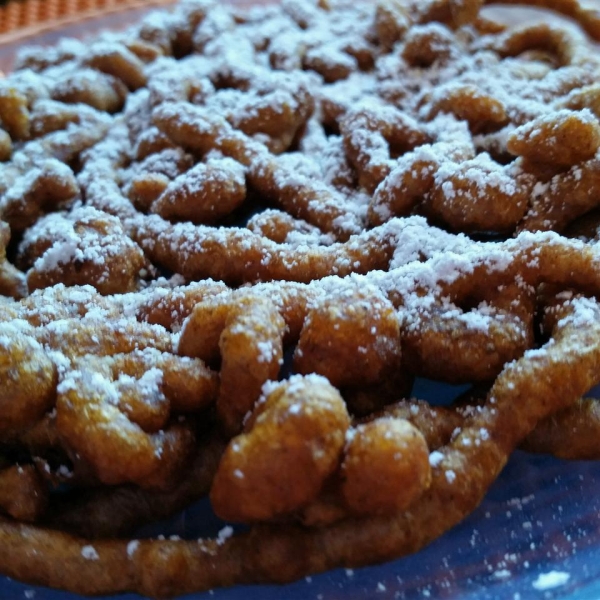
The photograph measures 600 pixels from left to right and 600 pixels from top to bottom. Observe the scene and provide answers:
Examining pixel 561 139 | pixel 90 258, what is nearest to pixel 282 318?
pixel 90 258

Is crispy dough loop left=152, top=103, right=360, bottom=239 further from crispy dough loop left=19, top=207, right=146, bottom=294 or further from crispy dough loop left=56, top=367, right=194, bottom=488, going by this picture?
crispy dough loop left=56, top=367, right=194, bottom=488

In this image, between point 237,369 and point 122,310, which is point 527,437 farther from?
point 122,310

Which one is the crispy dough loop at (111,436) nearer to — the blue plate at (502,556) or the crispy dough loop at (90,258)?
the blue plate at (502,556)

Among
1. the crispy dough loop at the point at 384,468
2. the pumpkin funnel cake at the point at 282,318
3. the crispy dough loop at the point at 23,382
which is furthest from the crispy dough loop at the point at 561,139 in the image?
the crispy dough loop at the point at 23,382

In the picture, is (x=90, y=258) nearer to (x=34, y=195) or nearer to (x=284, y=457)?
(x=34, y=195)

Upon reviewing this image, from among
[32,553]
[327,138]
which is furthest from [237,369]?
[327,138]

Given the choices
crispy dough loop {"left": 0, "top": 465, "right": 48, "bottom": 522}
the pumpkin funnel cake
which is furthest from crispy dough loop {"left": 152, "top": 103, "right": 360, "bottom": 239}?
crispy dough loop {"left": 0, "top": 465, "right": 48, "bottom": 522}
